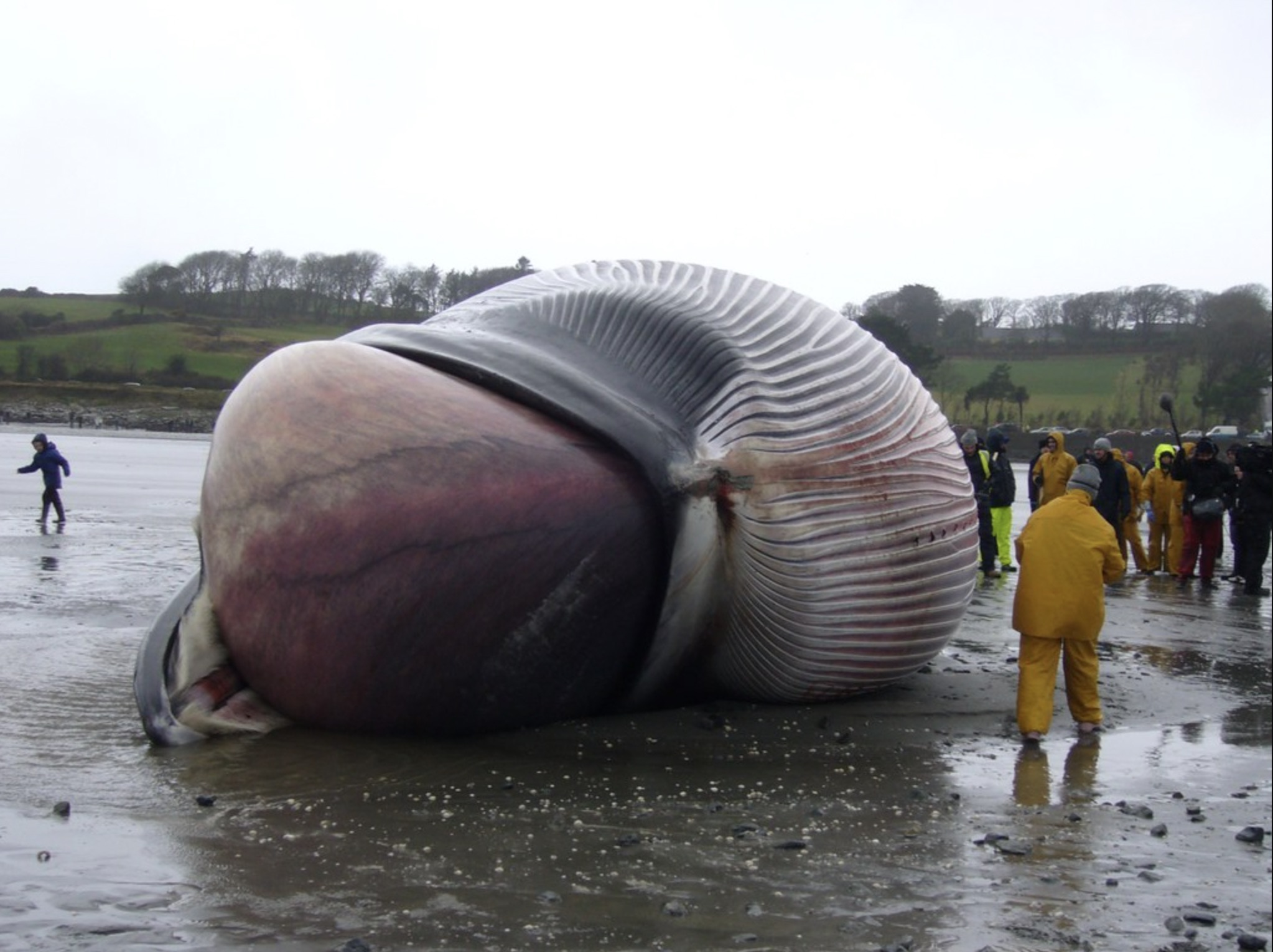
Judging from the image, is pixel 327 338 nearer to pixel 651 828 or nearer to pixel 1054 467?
pixel 651 828

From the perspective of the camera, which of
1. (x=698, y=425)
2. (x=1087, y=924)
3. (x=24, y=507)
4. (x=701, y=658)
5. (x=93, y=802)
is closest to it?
(x=1087, y=924)

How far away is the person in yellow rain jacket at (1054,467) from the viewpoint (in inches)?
607

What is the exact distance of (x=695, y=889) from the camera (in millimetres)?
4215

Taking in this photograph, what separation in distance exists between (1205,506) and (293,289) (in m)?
21.8

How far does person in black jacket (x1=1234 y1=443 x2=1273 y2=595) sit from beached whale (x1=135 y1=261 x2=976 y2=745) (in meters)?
10.1

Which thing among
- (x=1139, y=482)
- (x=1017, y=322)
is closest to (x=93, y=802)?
(x=1139, y=482)

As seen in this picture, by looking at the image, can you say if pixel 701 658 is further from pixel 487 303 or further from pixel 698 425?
pixel 487 303

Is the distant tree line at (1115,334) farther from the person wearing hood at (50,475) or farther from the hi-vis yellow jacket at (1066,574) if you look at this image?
the person wearing hood at (50,475)

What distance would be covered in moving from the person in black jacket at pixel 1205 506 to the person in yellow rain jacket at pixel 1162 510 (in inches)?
29.3

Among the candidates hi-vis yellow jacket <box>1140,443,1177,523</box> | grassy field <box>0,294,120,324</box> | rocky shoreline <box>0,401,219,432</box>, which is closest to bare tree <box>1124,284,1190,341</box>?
hi-vis yellow jacket <box>1140,443,1177,523</box>

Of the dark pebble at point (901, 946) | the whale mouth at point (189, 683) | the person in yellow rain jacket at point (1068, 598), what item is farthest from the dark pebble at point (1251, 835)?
the whale mouth at point (189, 683)

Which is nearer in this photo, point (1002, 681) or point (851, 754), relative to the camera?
point (851, 754)

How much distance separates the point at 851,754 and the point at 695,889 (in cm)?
212

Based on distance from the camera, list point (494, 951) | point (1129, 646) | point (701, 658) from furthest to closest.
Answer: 1. point (1129, 646)
2. point (701, 658)
3. point (494, 951)
